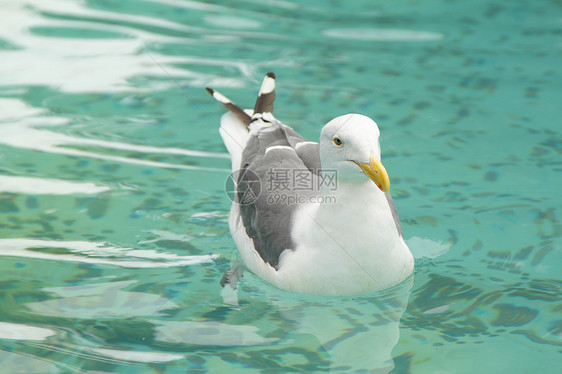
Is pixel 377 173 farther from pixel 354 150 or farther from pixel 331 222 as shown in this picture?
pixel 331 222

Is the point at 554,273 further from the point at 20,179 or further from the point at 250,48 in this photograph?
the point at 250,48

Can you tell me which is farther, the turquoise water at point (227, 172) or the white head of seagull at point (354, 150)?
the turquoise water at point (227, 172)

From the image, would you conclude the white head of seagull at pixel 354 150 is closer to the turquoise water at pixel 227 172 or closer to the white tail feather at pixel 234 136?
the turquoise water at pixel 227 172

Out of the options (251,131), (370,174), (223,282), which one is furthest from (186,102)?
(370,174)

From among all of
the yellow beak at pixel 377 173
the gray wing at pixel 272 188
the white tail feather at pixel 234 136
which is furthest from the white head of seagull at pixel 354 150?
the white tail feather at pixel 234 136

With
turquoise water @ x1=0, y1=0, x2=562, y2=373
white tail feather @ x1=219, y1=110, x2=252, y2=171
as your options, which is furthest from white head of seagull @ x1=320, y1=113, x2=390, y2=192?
white tail feather @ x1=219, y1=110, x2=252, y2=171

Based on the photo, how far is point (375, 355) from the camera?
335 centimetres

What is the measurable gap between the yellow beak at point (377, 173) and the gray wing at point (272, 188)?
612 millimetres

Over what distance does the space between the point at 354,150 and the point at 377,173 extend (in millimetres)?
159

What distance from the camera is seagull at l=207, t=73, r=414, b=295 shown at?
3.35 meters

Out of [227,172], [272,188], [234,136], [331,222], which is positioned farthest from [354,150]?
[227,172]

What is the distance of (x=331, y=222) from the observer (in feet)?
11.6

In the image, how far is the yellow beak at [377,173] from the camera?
320 centimetres

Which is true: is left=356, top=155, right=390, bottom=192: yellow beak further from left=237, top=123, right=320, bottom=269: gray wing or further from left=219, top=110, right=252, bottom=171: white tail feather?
left=219, top=110, right=252, bottom=171: white tail feather
